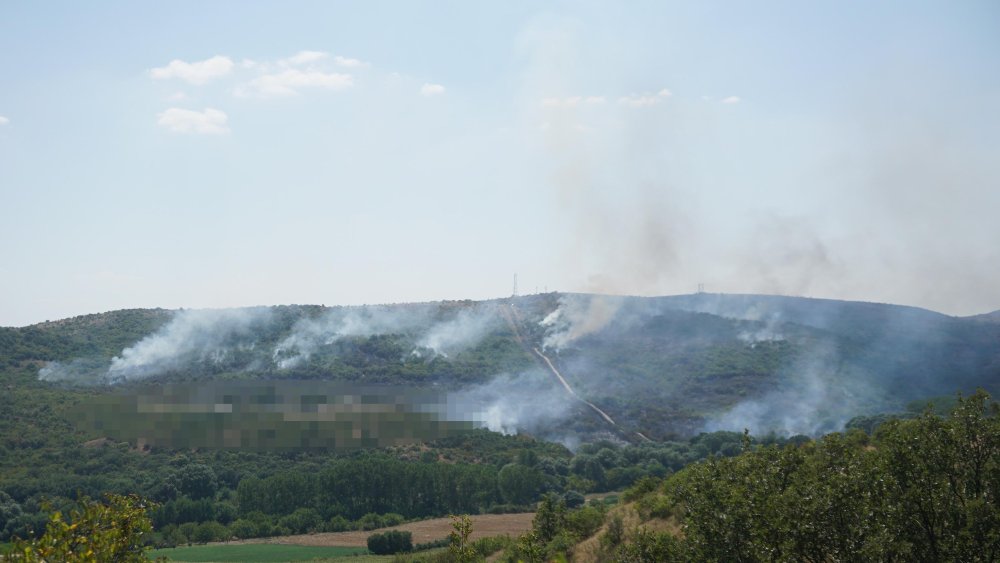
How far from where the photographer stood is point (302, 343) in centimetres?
13562

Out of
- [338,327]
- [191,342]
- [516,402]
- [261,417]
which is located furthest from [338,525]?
[338,327]

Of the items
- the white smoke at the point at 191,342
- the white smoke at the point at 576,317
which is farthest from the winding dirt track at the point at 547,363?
the white smoke at the point at 191,342

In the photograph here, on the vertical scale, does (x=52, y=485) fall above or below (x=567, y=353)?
below

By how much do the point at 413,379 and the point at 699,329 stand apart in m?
50.9

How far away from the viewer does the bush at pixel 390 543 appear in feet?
217

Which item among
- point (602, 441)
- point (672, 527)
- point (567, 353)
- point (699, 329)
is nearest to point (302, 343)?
point (567, 353)

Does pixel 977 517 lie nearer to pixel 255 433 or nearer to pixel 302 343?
pixel 255 433

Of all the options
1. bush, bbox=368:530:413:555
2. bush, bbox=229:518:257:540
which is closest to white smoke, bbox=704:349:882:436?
bush, bbox=368:530:413:555

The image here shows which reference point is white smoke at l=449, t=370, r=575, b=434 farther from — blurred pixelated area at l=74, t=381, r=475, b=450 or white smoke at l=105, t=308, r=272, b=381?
white smoke at l=105, t=308, r=272, b=381

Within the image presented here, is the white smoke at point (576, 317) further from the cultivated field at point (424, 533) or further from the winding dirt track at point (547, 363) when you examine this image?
the cultivated field at point (424, 533)

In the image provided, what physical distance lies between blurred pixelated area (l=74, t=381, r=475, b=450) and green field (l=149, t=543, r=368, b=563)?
1450cm

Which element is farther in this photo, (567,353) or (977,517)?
(567,353)

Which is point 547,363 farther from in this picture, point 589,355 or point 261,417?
point 261,417

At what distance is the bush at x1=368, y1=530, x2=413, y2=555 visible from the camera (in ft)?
217
